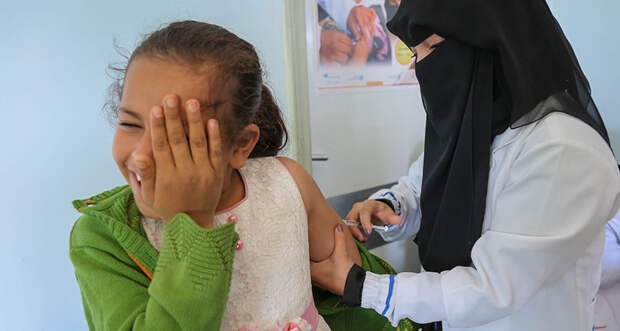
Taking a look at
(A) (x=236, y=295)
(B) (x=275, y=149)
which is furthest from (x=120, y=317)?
(B) (x=275, y=149)

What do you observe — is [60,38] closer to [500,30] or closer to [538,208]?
[500,30]

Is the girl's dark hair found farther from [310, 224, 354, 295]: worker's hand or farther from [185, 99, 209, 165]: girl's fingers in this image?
[310, 224, 354, 295]: worker's hand

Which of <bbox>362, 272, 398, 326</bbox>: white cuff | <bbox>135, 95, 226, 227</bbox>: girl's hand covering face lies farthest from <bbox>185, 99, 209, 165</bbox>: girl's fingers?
<bbox>362, 272, 398, 326</bbox>: white cuff

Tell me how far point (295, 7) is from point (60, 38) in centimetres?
94

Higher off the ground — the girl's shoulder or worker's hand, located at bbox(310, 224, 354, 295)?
the girl's shoulder

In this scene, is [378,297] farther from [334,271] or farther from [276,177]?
[276,177]

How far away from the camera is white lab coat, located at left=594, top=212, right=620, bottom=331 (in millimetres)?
1548

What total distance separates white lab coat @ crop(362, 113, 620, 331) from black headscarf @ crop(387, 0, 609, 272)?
0.16 feet

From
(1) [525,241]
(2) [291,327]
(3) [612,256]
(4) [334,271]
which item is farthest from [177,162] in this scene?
(3) [612,256]

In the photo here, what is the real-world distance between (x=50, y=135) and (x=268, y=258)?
0.85m

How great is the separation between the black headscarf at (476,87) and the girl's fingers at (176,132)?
66 cm

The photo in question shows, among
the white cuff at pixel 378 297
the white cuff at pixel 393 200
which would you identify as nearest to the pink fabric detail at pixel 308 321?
the white cuff at pixel 378 297

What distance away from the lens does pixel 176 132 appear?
0.56m

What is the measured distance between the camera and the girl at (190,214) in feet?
1.81
